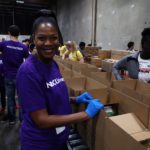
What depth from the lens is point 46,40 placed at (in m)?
0.89

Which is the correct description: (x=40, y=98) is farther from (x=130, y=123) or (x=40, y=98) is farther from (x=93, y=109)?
(x=130, y=123)

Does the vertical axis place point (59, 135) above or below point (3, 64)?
below

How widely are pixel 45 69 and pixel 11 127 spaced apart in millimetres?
2041

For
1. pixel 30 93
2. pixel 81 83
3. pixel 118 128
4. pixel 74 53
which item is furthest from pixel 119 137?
pixel 74 53

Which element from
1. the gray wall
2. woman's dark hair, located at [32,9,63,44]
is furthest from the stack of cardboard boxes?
the gray wall

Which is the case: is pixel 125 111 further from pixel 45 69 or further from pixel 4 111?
pixel 4 111

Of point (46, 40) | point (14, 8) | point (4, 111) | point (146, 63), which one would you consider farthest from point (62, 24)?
point (46, 40)

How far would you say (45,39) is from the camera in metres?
0.89

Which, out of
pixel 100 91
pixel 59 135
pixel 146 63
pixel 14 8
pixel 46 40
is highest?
pixel 14 8

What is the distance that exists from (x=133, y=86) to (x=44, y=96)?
1.15 metres

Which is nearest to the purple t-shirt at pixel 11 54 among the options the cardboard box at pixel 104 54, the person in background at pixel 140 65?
the person in background at pixel 140 65

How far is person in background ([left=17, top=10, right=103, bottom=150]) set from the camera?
83cm

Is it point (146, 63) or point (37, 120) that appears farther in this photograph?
point (146, 63)

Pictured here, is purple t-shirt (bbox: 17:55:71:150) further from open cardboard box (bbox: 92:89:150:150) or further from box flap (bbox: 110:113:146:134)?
box flap (bbox: 110:113:146:134)
